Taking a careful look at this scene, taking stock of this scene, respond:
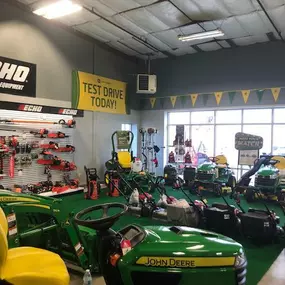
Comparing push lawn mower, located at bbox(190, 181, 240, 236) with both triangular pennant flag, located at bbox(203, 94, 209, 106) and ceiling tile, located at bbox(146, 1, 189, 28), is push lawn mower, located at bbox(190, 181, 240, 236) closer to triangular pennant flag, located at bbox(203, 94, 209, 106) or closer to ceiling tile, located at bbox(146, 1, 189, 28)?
ceiling tile, located at bbox(146, 1, 189, 28)

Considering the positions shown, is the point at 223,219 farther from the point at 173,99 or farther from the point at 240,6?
the point at 173,99

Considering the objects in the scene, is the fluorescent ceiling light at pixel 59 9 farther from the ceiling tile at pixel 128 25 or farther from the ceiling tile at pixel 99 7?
the ceiling tile at pixel 128 25

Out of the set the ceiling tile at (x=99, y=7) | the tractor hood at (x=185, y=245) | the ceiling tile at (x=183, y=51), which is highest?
the ceiling tile at (x=99, y=7)

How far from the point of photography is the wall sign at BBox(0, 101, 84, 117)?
666 centimetres

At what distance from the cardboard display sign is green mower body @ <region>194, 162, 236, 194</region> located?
973 millimetres

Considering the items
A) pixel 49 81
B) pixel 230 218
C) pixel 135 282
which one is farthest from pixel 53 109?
pixel 135 282

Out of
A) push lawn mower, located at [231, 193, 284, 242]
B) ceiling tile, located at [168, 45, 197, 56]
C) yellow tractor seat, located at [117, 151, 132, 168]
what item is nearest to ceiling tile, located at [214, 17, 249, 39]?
ceiling tile, located at [168, 45, 197, 56]

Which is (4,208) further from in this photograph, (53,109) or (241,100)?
(241,100)

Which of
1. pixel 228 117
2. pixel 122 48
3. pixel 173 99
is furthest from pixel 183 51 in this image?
pixel 228 117

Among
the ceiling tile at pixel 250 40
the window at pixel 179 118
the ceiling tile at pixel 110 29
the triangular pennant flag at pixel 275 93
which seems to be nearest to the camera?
the ceiling tile at pixel 110 29

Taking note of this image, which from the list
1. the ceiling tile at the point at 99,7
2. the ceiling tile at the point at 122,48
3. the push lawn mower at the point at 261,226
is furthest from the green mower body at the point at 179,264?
the ceiling tile at the point at 122,48

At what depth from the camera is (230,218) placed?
4328 mm

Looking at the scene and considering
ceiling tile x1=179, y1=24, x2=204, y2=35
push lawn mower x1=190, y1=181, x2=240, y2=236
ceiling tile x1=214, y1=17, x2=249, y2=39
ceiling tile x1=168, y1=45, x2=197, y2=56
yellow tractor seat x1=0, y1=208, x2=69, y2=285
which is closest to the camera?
yellow tractor seat x1=0, y1=208, x2=69, y2=285

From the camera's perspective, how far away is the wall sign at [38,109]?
21.8 ft
